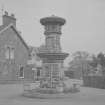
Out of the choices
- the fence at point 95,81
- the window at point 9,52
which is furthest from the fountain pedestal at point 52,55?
the window at point 9,52

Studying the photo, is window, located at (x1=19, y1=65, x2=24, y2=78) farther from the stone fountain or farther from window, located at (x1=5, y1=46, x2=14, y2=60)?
the stone fountain

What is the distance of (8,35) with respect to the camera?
28.5 meters

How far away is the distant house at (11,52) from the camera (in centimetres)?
2750

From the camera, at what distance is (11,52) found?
2895 centimetres

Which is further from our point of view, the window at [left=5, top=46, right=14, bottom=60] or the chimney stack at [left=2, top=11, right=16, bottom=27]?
the chimney stack at [left=2, top=11, right=16, bottom=27]

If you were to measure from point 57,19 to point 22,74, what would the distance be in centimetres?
1787

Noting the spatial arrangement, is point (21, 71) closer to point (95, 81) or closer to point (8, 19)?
point (8, 19)

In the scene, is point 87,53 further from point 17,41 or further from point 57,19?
point 57,19

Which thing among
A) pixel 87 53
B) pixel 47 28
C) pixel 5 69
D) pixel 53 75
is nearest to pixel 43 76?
pixel 53 75

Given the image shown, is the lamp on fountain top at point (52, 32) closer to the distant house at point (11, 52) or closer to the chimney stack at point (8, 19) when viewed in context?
the distant house at point (11, 52)

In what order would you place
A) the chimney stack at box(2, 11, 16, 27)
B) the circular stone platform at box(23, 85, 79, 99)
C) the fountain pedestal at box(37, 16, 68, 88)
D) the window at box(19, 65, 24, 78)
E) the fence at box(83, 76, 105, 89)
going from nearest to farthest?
1. the circular stone platform at box(23, 85, 79, 99)
2. the fountain pedestal at box(37, 16, 68, 88)
3. the fence at box(83, 76, 105, 89)
4. the chimney stack at box(2, 11, 16, 27)
5. the window at box(19, 65, 24, 78)

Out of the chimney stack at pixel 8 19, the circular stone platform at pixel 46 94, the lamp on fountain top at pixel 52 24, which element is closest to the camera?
the circular stone platform at pixel 46 94

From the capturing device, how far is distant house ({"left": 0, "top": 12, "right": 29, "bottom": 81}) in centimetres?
2750

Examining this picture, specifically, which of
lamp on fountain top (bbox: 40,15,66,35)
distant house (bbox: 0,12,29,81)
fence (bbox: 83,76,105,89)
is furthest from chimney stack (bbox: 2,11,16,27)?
lamp on fountain top (bbox: 40,15,66,35)
